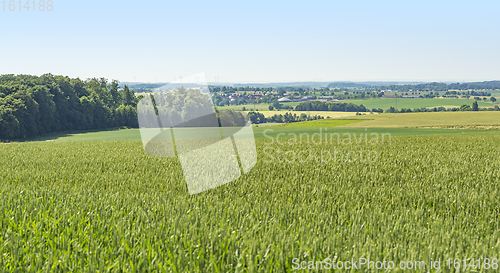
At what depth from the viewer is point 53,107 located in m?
65.9

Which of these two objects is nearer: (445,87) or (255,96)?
(255,96)

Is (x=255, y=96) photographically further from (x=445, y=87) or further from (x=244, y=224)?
(x=445, y=87)

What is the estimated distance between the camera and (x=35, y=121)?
6084 centimetres

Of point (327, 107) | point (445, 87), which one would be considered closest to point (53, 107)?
point (327, 107)

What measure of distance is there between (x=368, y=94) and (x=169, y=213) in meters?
126

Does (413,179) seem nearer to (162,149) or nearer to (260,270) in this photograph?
(260,270)

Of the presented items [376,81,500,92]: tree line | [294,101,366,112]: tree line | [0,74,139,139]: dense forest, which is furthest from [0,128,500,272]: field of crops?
[376,81,500,92]: tree line

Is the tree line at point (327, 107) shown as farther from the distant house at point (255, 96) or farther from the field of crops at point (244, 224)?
the field of crops at point (244, 224)

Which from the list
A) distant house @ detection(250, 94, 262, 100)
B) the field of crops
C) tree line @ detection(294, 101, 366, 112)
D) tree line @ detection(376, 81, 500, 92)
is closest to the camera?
the field of crops

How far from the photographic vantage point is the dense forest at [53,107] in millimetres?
56594

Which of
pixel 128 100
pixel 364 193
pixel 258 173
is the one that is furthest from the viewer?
pixel 128 100

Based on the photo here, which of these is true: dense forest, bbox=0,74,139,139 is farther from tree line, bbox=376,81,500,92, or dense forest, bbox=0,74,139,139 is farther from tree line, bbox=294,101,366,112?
tree line, bbox=376,81,500,92

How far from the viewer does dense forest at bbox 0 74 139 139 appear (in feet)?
186

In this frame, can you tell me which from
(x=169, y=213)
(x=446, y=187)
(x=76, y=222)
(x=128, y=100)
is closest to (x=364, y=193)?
(x=446, y=187)
